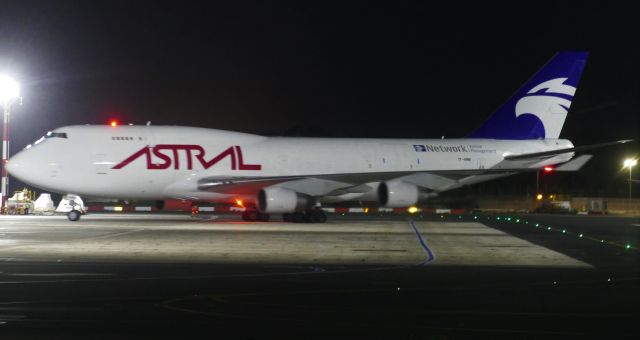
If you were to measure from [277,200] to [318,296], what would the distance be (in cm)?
2479

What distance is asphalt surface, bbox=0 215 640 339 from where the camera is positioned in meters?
9.95

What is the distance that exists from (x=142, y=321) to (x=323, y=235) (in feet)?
63.7

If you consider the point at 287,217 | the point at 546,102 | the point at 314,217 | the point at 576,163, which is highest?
the point at 546,102

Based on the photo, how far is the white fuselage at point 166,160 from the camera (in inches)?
1492

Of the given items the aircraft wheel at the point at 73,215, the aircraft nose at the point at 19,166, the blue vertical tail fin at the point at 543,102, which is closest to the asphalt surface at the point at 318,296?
the aircraft nose at the point at 19,166

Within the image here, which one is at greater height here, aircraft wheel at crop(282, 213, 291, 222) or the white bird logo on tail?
the white bird logo on tail

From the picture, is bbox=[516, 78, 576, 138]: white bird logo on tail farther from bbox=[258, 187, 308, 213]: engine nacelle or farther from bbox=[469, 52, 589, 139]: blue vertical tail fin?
bbox=[258, 187, 308, 213]: engine nacelle

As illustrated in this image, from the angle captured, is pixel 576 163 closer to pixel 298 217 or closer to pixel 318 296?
Result: pixel 298 217

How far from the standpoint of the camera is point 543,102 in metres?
48.9

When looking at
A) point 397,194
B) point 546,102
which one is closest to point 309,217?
point 397,194

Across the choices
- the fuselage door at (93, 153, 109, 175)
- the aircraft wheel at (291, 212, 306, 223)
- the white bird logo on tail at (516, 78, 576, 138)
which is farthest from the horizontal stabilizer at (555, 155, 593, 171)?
the fuselage door at (93, 153, 109, 175)

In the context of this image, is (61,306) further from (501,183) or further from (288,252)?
(501,183)

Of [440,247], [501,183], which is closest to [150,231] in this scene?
[440,247]

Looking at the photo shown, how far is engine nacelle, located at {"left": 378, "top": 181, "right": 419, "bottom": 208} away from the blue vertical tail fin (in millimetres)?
11531
